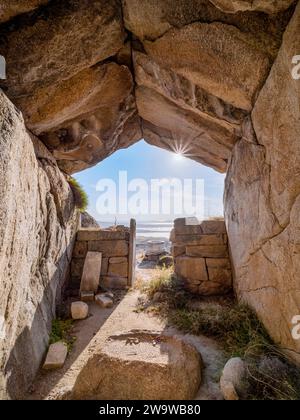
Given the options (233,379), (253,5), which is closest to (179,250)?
(233,379)

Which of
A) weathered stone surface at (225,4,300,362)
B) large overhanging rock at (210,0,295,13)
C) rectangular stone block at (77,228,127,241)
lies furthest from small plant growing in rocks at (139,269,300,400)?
large overhanging rock at (210,0,295,13)

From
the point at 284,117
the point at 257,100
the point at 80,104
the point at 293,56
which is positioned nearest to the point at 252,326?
the point at 284,117

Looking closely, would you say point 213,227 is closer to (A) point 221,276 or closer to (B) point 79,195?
(A) point 221,276

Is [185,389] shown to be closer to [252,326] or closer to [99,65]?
[252,326]

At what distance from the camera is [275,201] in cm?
254

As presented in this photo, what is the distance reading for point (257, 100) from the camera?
8.79 feet

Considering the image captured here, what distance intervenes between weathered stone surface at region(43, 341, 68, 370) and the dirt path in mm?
78

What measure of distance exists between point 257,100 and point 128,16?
205cm

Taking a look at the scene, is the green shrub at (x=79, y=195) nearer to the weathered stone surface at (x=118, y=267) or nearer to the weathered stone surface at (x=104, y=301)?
the weathered stone surface at (x=118, y=267)

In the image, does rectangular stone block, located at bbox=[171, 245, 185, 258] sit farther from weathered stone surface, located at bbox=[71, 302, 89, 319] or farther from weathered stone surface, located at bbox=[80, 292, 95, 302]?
weathered stone surface, located at bbox=[71, 302, 89, 319]

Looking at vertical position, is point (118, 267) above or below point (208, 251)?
below

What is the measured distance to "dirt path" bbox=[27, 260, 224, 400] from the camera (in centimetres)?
244

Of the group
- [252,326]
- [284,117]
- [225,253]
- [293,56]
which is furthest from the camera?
[225,253]

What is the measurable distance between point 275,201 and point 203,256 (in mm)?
3091
